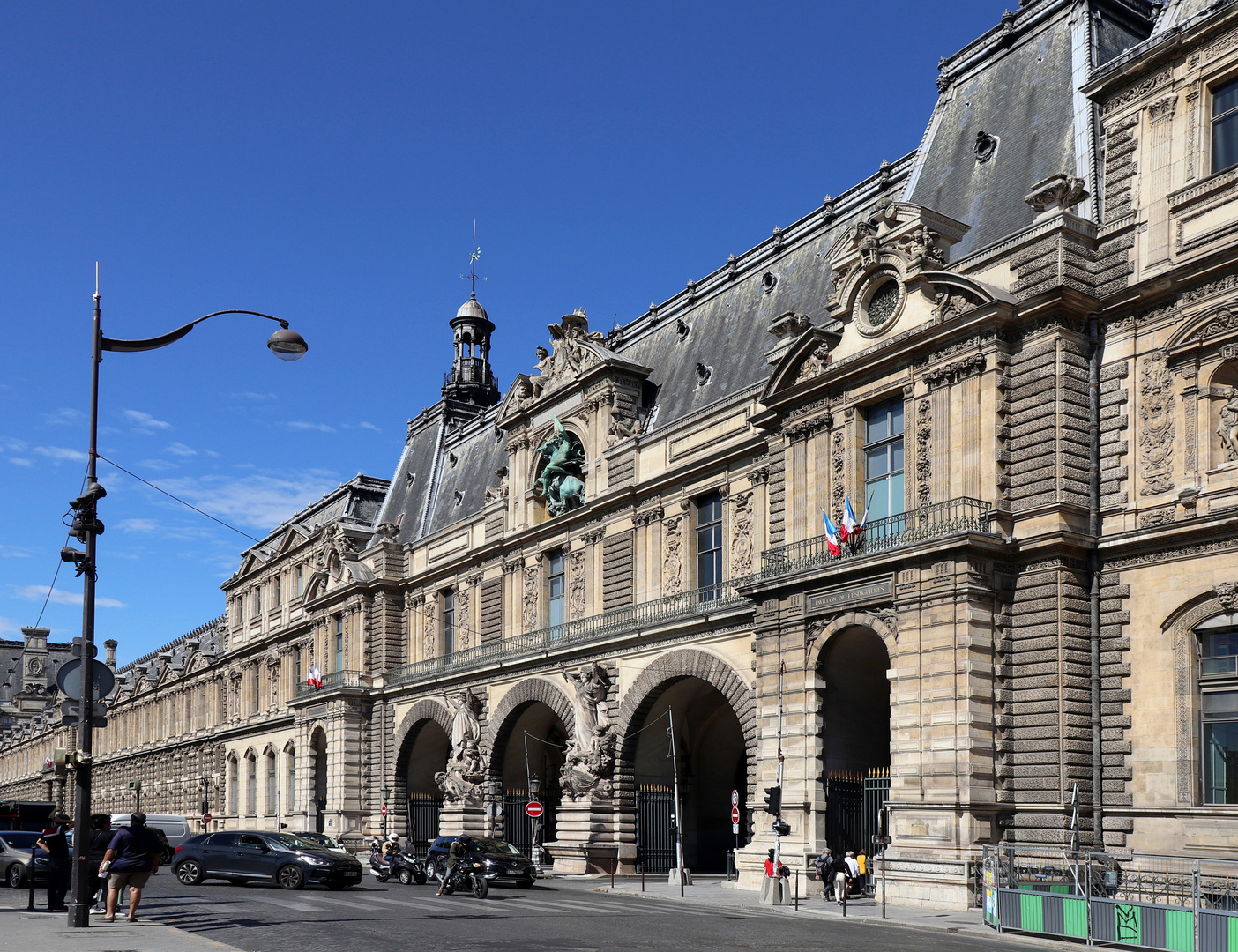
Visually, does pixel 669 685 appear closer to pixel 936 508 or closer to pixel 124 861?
pixel 936 508

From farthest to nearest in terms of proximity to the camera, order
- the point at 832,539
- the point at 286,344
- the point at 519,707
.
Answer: the point at 519,707
the point at 832,539
the point at 286,344

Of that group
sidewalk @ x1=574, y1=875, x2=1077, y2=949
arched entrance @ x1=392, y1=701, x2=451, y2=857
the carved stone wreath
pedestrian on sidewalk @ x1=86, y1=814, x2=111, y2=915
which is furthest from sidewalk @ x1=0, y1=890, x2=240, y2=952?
arched entrance @ x1=392, y1=701, x2=451, y2=857

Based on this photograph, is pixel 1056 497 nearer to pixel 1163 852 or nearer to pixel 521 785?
pixel 1163 852

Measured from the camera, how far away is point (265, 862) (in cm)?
3350

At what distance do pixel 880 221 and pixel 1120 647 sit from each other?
11.2 meters

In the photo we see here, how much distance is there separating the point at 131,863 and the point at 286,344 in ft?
27.6

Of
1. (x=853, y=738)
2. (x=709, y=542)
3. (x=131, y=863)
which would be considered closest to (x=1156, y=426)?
(x=853, y=738)

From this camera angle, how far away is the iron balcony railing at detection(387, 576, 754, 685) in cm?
3769

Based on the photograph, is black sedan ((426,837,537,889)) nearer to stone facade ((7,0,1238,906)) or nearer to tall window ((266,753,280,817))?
stone facade ((7,0,1238,906))

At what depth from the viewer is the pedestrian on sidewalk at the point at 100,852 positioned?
23023 millimetres

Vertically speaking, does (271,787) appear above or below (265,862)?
below

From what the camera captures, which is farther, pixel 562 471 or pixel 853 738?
pixel 562 471

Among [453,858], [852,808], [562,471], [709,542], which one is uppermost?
[562,471]

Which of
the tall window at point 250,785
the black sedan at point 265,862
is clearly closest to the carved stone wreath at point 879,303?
the black sedan at point 265,862
